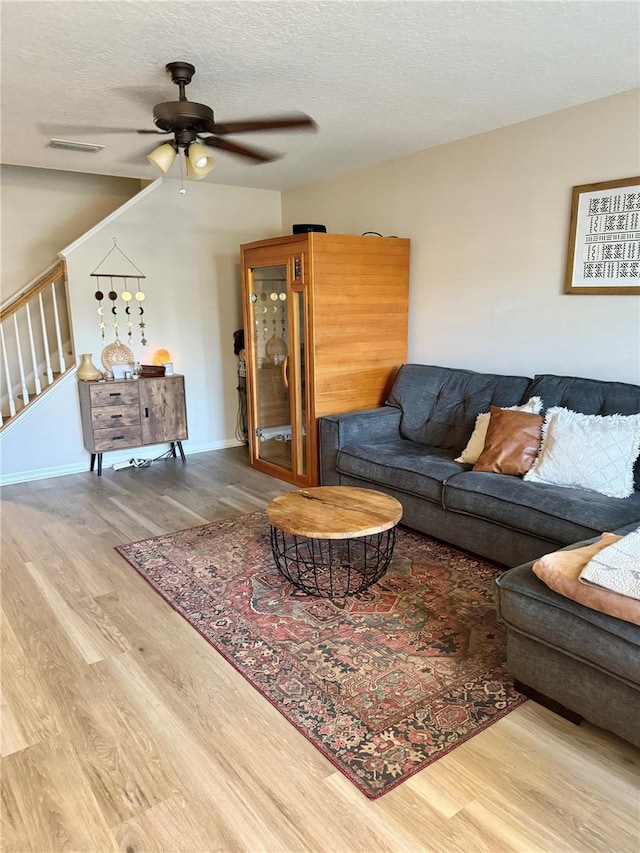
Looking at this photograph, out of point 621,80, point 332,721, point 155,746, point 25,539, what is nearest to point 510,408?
point 621,80

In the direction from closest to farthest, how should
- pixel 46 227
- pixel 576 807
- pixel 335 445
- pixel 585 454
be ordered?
pixel 576 807 → pixel 585 454 → pixel 335 445 → pixel 46 227

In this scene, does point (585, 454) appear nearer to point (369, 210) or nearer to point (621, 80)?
point (621, 80)

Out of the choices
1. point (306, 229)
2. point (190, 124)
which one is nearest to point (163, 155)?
point (190, 124)

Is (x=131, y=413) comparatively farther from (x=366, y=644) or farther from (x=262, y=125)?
(x=366, y=644)

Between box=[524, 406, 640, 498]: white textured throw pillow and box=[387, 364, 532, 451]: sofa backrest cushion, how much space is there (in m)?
0.62

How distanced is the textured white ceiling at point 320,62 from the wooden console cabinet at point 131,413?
1849 millimetres

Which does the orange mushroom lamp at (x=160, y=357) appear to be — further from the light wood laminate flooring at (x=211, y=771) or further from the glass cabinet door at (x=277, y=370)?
the light wood laminate flooring at (x=211, y=771)

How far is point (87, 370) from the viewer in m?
4.78

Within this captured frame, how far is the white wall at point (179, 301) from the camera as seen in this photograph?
4781 millimetres

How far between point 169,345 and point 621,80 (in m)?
3.96

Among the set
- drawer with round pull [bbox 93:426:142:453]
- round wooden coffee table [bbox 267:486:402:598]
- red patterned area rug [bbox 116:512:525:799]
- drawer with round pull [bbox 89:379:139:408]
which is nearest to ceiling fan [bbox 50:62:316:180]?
round wooden coffee table [bbox 267:486:402:598]

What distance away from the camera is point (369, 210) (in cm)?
471

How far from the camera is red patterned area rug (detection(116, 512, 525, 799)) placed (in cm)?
186

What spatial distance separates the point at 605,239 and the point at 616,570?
2205 millimetres
